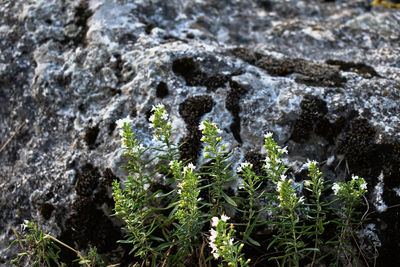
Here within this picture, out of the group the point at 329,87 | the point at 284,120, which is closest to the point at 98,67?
the point at 284,120

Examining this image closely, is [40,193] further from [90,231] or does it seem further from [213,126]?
[213,126]

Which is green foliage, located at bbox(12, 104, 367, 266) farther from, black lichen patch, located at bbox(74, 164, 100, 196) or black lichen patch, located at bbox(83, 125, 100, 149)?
black lichen patch, located at bbox(83, 125, 100, 149)

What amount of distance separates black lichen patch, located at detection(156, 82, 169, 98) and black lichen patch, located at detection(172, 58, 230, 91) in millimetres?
214

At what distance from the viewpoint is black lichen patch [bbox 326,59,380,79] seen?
13.2 feet

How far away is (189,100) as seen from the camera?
374cm

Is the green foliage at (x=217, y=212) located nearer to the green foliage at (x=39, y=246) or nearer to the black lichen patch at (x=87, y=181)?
the green foliage at (x=39, y=246)

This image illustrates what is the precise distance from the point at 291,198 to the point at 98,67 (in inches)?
105

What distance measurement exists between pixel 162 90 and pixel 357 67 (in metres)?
2.34

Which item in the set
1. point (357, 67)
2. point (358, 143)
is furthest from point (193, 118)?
point (357, 67)

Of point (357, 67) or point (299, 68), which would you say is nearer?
point (299, 68)

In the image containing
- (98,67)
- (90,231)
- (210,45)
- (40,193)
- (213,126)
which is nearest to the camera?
(213,126)

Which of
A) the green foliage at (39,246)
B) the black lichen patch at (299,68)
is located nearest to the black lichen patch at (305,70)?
the black lichen patch at (299,68)

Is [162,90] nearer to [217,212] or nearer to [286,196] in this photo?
[217,212]

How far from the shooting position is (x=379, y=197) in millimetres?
3109
